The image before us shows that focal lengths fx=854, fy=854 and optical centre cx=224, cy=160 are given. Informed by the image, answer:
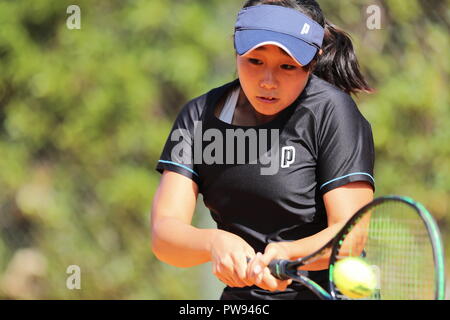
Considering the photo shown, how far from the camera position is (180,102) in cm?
425

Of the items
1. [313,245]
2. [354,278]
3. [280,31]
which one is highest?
[280,31]

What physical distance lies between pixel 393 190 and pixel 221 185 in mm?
1963

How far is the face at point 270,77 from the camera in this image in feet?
7.01

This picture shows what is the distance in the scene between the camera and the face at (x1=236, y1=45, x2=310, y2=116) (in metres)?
2.14

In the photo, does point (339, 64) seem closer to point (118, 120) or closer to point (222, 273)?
point (222, 273)

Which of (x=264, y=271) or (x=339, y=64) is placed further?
(x=339, y=64)

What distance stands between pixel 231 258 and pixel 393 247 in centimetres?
39

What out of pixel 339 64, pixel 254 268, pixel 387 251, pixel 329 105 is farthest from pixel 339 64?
pixel 254 268

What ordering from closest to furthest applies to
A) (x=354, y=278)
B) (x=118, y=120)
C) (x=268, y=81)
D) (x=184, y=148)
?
(x=354, y=278) → (x=268, y=81) → (x=184, y=148) → (x=118, y=120)

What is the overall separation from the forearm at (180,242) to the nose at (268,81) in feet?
1.28

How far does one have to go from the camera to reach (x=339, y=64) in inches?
96.2

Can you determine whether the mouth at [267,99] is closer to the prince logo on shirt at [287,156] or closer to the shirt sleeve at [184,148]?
the prince logo on shirt at [287,156]

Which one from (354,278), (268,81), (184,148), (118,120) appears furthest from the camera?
(118,120)

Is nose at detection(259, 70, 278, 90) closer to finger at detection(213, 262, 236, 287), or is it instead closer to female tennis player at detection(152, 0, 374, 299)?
female tennis player at detection(152, 0, 374, 299)
